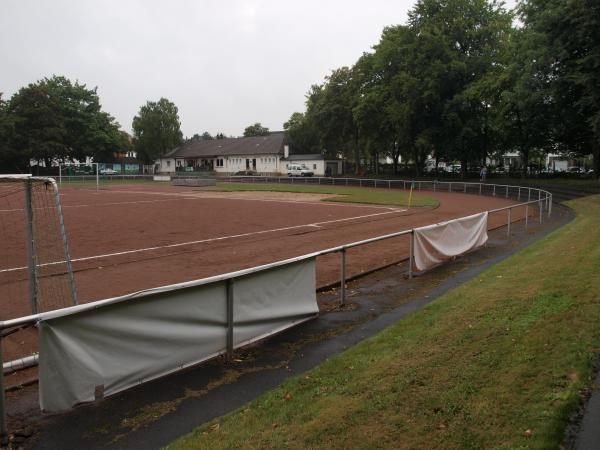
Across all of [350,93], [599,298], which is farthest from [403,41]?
[599,298]

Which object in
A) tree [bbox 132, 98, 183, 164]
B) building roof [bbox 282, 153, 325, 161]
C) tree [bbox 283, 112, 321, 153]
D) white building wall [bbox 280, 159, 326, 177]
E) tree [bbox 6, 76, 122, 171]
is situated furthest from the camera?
tree [bbox 132, 98, 183, 164]

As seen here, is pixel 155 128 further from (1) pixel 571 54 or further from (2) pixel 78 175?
(1) pixel 571 54

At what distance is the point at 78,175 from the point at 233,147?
29257mm

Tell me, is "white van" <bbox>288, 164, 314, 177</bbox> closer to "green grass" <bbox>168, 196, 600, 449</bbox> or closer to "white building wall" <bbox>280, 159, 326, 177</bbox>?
"white building wall" <bbox>280, 159, 326, 177</bbox>

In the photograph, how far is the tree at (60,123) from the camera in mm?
72875

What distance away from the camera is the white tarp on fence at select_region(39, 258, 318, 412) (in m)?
4.69

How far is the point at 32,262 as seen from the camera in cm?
703

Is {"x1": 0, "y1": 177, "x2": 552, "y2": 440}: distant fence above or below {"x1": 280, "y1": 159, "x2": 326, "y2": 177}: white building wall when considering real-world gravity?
below

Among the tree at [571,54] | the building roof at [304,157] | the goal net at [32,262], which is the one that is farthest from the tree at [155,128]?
the goal net at [32,262]

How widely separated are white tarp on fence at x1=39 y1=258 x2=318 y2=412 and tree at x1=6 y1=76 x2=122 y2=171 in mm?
75266

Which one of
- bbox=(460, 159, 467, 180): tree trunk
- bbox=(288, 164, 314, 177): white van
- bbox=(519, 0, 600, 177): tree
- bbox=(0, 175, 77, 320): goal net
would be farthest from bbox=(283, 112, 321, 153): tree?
bbox=(0, 175, 77, 320): goal net

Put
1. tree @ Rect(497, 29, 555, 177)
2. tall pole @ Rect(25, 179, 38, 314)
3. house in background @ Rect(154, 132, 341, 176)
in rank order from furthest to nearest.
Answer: house in background @ Rect(154, 132, 341, 176) → tree @ Rect(497, 29, 555, 177) → tall pole @ Rect(25, 179, 38, 314)

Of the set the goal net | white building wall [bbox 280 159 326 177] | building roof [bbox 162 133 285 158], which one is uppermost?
building roof [bbox 162 133 285 158]

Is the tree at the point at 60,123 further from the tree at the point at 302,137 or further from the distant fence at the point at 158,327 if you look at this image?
the distant fence at the point at 158,327
